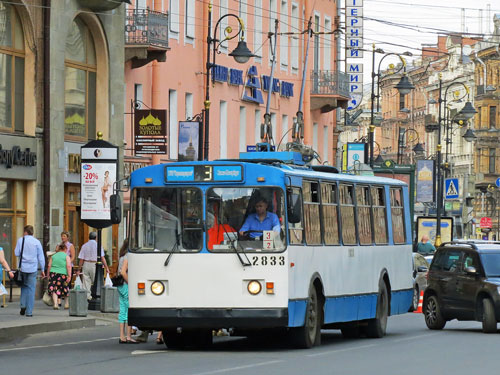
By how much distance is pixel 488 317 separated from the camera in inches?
1123

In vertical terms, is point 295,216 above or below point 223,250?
above

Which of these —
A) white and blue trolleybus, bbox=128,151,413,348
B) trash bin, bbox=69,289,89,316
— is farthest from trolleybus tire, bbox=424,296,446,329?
white and blue trolleybus, bbox=128,151,413,348

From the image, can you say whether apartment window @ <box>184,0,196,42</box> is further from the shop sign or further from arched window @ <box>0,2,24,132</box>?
the shop sign

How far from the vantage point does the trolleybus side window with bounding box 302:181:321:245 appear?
22.7 meters

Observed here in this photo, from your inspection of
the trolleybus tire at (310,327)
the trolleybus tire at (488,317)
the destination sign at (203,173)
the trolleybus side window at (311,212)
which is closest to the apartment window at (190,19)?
the trolleybus tire at (488,317)

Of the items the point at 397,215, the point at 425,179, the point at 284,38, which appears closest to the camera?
the point at 397,215

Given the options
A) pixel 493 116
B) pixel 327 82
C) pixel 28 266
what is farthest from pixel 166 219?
pixel 493 116

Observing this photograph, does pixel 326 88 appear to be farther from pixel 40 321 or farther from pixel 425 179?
pixel 40 321

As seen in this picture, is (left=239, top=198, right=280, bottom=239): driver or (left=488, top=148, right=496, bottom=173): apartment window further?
(left=488, top=148, right=496, bottom=173): apartment window

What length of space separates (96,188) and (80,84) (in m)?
9.41

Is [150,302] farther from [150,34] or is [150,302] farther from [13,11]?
[150,34]

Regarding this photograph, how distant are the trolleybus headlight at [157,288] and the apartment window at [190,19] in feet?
105

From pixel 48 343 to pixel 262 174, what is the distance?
17.5 ft

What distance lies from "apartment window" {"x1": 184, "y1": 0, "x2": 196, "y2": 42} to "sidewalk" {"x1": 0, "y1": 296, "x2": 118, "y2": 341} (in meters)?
19.4
